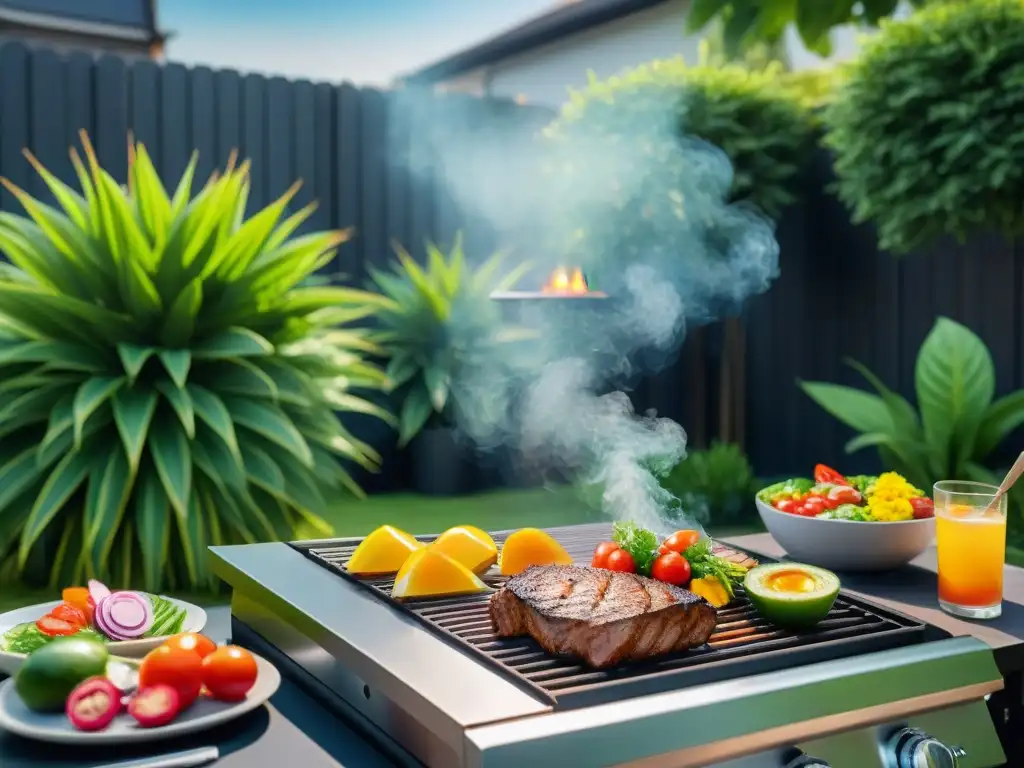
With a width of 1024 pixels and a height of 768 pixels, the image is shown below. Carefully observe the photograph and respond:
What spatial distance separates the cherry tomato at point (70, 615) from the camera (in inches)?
68.6

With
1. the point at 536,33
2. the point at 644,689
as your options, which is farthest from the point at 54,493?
the point at 536,33

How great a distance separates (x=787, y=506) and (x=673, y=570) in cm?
46

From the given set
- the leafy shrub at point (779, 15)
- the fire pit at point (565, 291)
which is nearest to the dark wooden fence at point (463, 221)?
the fire pit at point (565, 291)

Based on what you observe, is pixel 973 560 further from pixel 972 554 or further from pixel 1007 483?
pixel 1007 483

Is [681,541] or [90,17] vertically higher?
[90,17]

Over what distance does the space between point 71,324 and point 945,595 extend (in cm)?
315

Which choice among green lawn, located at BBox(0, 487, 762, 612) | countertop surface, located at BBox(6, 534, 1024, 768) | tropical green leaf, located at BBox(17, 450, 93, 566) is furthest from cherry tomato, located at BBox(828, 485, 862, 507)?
Result: green lawn, located at BBox(0, 487, 762, 612)

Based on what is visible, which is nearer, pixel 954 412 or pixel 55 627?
pixel 55 627

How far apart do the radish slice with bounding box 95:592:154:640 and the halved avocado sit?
100 cm

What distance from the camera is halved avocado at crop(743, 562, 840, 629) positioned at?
1.51 m

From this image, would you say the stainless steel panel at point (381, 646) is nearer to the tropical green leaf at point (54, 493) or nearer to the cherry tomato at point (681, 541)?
the cherry tomato at point (681, 541)

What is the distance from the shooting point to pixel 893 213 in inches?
208

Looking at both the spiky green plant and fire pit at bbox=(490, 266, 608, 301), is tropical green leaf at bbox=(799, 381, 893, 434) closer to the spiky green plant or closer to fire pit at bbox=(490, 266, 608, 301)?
fire pit at bbox=(490, 266, 608, 301)

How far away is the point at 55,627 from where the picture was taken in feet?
5.54
